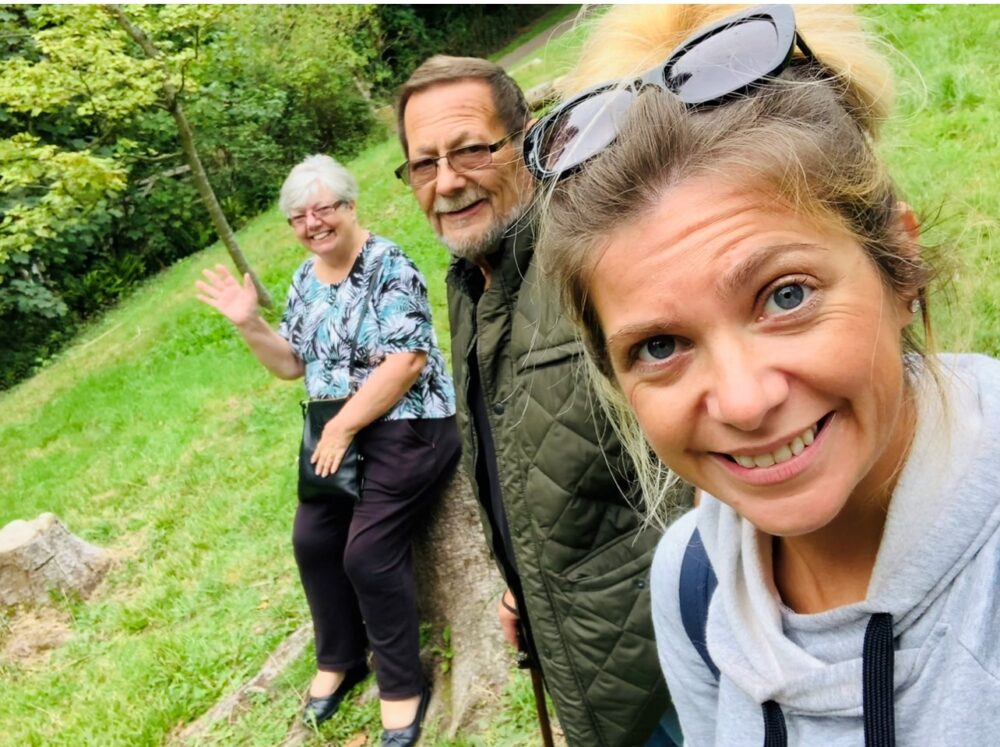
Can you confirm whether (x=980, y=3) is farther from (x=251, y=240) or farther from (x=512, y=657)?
(x=251, y=240)

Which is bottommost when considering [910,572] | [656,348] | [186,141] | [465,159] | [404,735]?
[404,735]

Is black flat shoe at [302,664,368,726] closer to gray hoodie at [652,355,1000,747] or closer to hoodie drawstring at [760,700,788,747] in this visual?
gray hoodie at [652,355,1000,747]

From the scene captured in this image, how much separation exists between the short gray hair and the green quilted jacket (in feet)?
5.64

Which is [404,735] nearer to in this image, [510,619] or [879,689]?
[510,619]

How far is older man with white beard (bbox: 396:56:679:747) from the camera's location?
1785mm

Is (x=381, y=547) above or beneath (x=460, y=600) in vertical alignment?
above

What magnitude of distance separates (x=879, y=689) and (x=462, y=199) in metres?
1.73

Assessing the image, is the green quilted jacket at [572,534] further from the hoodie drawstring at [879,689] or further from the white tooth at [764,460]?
the hoodie drawstring at [879,689]

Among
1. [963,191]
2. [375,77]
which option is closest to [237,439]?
[963,191]

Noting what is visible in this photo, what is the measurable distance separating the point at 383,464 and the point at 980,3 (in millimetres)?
4967

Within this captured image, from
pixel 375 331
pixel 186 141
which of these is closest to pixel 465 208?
pixel 375 331

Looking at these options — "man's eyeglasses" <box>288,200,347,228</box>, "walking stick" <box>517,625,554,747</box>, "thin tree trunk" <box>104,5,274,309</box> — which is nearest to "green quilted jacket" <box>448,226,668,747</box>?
"walking stick" <box>517,625,554,747</box>

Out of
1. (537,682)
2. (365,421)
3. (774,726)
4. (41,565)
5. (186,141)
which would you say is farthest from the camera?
(186,141)

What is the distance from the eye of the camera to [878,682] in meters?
0.86
